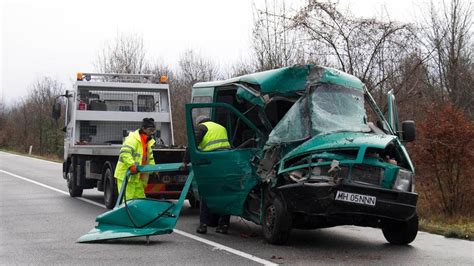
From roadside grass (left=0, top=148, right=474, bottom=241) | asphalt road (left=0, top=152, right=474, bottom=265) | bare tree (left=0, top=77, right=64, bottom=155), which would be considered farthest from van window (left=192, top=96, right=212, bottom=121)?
bare tree (left=0, top=77, right=64, bottom=155)

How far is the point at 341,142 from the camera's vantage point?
729 centimetres

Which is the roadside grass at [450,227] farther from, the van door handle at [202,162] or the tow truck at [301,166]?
the van door handle at [202,162]

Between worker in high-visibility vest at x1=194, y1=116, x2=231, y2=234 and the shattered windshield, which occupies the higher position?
the shattered windshield

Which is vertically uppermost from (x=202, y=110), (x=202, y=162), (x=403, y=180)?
(x=202, y=110)

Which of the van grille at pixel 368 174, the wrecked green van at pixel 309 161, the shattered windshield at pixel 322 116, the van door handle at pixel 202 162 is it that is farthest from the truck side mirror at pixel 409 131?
the van door handle at pixel 202 162

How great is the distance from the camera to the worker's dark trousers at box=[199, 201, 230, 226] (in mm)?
9086

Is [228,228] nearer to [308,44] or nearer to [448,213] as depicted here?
[448,213]

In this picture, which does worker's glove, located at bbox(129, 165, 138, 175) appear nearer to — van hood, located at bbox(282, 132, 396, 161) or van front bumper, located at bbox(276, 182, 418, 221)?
van hood, located at bbox(282, 132, 396, 161)

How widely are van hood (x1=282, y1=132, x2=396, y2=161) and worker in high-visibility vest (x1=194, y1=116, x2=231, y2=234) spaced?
4.83 ft

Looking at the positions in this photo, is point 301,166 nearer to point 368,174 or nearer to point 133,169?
point 368,174

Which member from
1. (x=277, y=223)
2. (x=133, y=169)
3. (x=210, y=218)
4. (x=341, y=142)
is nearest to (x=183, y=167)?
(x=133, y=169)

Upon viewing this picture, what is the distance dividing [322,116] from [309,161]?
994mm

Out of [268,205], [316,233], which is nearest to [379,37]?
[316,233]

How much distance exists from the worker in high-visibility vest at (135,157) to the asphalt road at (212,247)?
2.94ft
